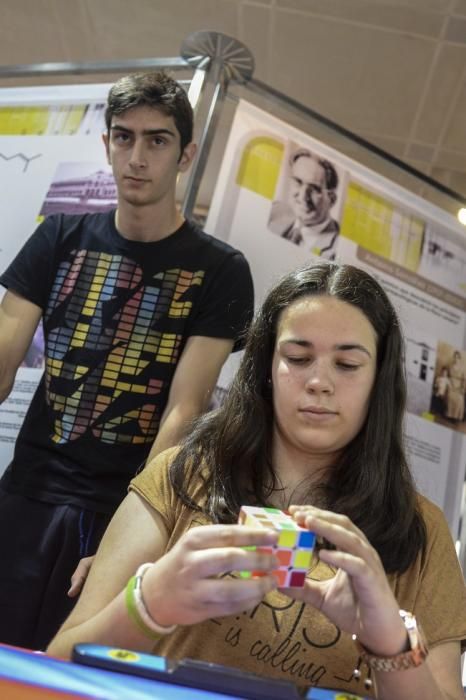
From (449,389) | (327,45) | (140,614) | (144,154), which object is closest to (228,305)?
(144,154)

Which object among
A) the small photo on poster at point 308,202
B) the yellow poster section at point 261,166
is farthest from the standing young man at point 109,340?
the small photo on poster at point 308,202

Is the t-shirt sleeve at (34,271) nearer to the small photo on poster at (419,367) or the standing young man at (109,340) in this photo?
the standing young man at (109,340)

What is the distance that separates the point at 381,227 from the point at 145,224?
87cm

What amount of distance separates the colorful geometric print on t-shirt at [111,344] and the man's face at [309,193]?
1.89ft

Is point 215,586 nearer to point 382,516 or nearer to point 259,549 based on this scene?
point 259,549

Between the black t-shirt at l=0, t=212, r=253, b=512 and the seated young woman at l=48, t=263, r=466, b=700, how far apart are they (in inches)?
13.9

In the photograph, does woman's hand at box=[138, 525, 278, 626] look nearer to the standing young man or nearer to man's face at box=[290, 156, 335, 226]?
the standing young man

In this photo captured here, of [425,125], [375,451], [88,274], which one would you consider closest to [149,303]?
[88,274]

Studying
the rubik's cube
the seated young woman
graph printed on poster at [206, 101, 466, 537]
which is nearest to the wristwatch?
the seated young woman

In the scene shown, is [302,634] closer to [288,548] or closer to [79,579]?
[288,548]

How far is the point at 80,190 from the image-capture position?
209cm

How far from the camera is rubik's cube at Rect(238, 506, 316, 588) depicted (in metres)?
0.79

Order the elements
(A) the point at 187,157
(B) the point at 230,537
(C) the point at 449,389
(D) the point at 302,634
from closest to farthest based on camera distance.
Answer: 1. (B) the point at 230,537
2. (D) the point at 302,634
3. (A) the point at 187,157
4. (C) the point at 449,389

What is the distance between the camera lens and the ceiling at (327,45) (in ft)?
10.8
